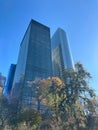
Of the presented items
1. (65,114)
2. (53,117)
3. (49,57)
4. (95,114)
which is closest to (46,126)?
(53,117)

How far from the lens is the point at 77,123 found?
23250 millimetres

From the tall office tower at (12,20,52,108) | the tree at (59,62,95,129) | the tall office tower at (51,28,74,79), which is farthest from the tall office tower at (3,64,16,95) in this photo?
the tree at (59,62,95,129)

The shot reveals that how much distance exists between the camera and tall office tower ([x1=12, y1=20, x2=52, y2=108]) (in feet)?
222

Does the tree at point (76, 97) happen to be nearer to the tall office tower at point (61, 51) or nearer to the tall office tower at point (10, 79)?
the tall office tower at point (61, 51)

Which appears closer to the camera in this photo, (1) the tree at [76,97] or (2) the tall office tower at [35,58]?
(1) the tree at [76,97]

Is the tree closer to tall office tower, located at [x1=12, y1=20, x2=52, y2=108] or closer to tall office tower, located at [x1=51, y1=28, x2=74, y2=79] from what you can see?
tall office tower, located at [x1=12, y1=20, x2=52, y2=108]

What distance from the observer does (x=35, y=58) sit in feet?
250

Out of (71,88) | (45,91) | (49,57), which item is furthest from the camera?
(49,57)

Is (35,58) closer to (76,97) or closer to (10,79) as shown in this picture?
(10,79)

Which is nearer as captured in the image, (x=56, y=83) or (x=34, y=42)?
(x=56, y=83)

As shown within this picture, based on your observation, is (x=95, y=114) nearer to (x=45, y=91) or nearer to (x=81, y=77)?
(x=81, y=77)

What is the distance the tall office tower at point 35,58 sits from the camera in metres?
67.6

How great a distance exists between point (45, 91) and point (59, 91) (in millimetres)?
2510

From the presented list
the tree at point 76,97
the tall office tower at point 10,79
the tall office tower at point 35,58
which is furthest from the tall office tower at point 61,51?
the tree at point 76,97
